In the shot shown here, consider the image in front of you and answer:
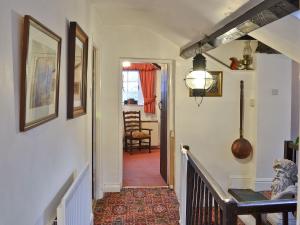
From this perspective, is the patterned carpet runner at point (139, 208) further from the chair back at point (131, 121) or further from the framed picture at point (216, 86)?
the chair back at point (131, 121)

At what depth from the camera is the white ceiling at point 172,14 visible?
110 inches

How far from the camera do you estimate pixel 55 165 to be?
196cm

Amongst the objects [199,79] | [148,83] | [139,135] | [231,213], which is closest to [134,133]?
[139,135]

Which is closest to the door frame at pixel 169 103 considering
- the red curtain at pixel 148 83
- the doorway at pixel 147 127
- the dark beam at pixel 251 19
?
the doorway at pixel 147 127

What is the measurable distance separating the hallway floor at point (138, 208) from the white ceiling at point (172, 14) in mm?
2115

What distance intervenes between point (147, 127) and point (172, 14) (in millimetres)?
4610

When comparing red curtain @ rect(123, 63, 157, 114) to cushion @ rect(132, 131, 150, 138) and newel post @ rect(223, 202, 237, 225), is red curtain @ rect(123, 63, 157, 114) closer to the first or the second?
cushion @ rect(132, 131, 150, 138)

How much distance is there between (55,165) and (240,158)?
334cm

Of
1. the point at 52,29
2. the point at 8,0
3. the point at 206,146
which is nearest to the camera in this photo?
the point at 8,0

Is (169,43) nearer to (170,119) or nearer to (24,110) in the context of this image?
(170,119)

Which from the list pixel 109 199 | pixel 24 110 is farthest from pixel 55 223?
pixel 109 199

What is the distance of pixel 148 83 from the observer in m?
7.85

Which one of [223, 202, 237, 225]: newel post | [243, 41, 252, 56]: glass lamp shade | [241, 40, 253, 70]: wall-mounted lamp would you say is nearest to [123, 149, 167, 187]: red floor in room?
[241, 40, 253, 70]: wall-mounted lamp

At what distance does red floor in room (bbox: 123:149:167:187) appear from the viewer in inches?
201
